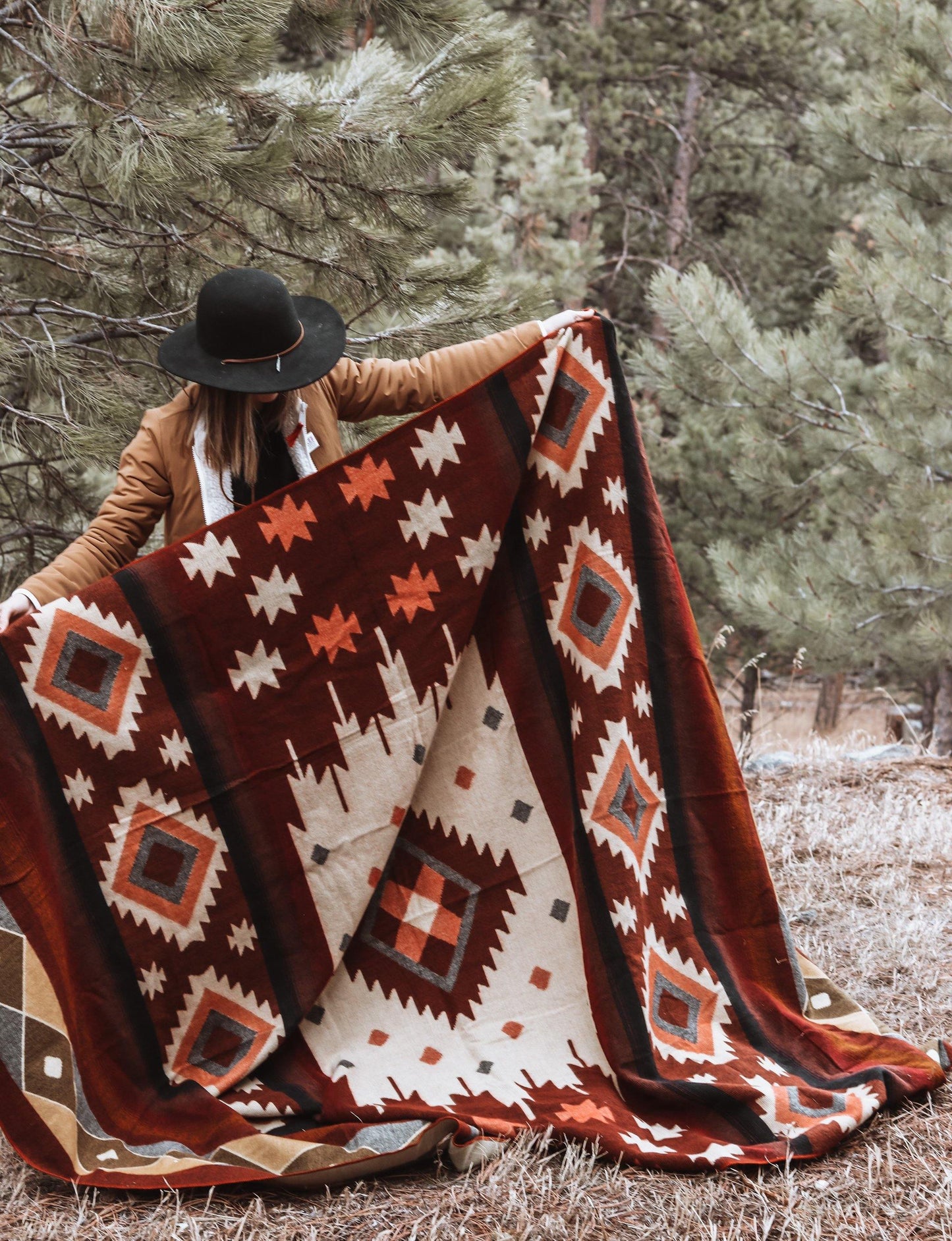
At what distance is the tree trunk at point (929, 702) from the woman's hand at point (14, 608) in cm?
834

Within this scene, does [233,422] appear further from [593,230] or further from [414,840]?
[593,230]

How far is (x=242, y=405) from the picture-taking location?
7.72 feet

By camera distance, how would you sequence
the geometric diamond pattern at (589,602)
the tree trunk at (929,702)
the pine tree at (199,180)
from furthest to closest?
the tree trunk at (929,702)
the pine tree at (199,180)
the geometric diamond pattern at (589,602)

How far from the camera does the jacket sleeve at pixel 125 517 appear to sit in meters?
2.38

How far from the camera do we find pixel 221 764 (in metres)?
2.36

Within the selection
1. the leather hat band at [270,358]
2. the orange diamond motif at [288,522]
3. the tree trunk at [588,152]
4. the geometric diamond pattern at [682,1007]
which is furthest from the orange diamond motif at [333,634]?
the tree trunk at [588,152]

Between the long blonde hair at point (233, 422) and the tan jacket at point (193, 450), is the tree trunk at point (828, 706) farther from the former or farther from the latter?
the long blonde hair at point (233, 422)

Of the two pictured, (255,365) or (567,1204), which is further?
(255,365)

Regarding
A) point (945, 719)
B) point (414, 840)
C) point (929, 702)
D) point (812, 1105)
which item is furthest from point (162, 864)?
point (929, 702)

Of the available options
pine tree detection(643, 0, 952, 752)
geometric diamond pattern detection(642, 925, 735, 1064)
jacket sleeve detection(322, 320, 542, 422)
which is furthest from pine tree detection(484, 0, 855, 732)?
geometric diamond pattern detection(642, 925, 735, 1064)

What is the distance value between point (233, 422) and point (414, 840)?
0.99 metres

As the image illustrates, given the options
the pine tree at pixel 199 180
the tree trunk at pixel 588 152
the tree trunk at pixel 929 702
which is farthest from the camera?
the tree trunk at pixel 588 152

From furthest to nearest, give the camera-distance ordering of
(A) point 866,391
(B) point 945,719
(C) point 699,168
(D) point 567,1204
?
(C) point 699,168, (B) point 945,719, (A) point 866,391, (D) point 567,1204

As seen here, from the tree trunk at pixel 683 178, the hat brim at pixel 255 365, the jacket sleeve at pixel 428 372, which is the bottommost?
the hat brim at pixel 255 365
